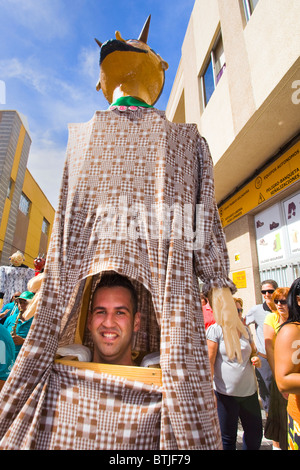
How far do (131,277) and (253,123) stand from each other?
13.8 feet

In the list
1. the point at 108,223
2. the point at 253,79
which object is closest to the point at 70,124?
the point at 108,223

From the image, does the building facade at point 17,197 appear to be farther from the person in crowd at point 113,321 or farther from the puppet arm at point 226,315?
the puppet arm at point 226,315

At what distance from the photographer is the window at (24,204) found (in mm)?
17112

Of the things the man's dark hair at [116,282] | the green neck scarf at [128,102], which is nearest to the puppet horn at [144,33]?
the green neck scarf at [128,102]

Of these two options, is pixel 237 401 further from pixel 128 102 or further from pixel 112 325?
pixel 128 102

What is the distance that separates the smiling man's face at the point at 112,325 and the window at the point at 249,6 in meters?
5.95

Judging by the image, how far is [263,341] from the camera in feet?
10.7

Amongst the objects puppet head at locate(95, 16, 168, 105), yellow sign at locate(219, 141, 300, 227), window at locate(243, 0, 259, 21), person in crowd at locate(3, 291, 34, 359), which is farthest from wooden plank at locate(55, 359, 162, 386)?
window at locate(243, 0, 259, 21)

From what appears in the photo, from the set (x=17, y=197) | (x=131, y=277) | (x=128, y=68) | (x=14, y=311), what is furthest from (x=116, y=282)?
(x=17, y=197)

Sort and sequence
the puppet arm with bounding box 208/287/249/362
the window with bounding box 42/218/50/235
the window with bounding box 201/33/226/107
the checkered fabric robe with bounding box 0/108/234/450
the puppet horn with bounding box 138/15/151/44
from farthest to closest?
1. the window with bounding box 42/218/50/235
2. the window with bounding box 201/33/226/107
3. the puppet horn with bounding box 138/15/151/44
4. the puppet arm with bounding box 208/287/249/362
5. the checkered fabric robe with bounding box 0/108/234/450

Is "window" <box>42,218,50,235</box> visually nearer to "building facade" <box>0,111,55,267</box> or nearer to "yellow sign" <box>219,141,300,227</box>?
"building facade" <box>0,111,55,267</box>

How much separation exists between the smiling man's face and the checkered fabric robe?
13cm

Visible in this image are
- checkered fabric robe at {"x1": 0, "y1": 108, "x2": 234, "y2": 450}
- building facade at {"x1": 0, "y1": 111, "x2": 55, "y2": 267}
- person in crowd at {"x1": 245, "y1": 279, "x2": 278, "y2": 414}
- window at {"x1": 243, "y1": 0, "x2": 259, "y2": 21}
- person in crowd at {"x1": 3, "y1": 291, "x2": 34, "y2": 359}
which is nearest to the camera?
checkered fabric robe at {"x1": 0, "y1": 108, "x2": 234, "y2": 450}

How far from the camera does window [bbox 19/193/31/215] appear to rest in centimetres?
1711
